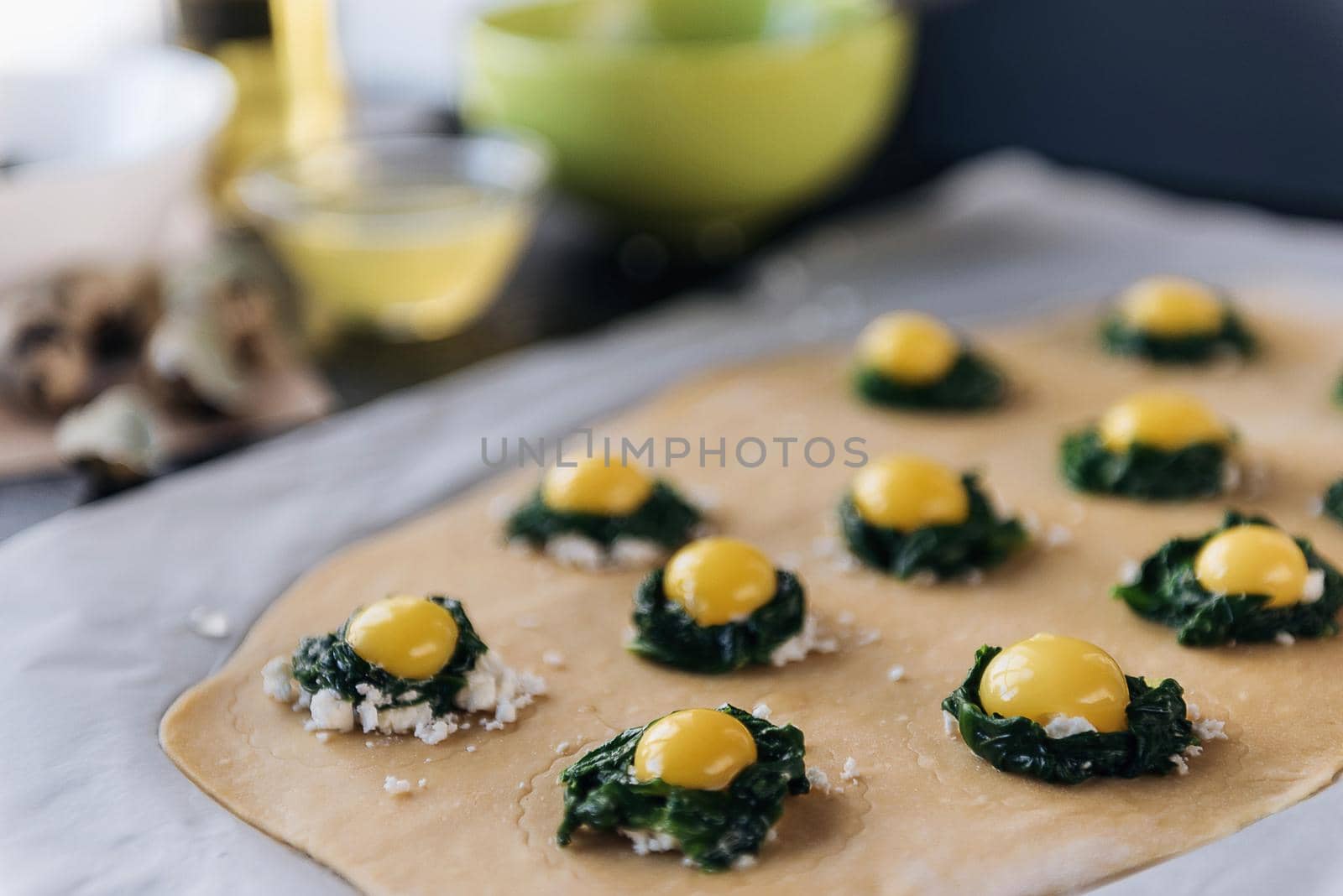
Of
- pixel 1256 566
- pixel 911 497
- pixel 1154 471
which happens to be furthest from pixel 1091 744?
pixel 1154 471

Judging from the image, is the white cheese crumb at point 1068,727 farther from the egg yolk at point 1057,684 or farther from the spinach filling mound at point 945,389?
the spinach filling mound at point 945,389

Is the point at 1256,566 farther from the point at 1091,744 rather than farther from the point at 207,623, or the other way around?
the point at 207,623

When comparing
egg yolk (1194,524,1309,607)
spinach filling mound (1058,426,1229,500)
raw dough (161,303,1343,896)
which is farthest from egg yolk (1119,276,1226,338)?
egg yolk (1194,524,1309,607)

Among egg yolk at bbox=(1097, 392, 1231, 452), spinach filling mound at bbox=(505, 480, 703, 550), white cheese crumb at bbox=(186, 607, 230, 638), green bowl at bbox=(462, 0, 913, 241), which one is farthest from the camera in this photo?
green bowl at bbox=(462, 0, 913, 241)

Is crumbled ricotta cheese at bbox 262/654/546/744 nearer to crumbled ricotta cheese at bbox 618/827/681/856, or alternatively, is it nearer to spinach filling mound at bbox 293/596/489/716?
spinach filling mound at bbox 293/596/489/716

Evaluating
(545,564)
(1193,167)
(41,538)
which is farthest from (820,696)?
(1193,167)

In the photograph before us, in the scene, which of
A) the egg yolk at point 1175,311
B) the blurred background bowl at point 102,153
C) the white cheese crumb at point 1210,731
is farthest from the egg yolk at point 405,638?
the egg yolk at point 1175,311
